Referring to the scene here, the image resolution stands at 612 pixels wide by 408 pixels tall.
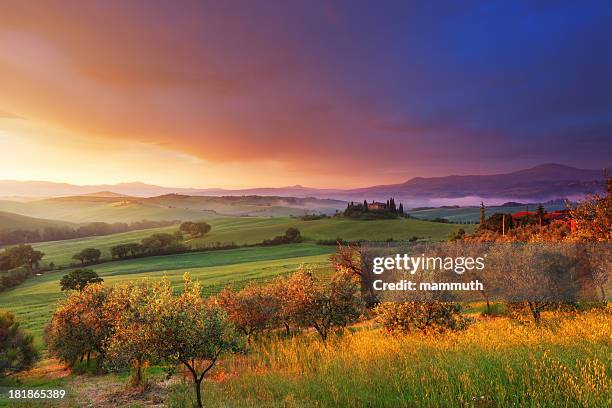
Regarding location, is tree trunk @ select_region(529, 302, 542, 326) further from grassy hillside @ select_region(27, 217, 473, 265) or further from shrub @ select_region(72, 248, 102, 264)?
shrub @ select_region(72, 248, 102, 264)

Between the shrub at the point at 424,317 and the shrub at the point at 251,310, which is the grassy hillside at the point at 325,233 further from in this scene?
the shrub at the point at 424,317

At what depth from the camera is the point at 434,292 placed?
24188 mm

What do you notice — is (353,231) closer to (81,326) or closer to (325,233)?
(325,233)

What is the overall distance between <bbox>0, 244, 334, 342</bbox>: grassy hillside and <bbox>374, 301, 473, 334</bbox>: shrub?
4702cm

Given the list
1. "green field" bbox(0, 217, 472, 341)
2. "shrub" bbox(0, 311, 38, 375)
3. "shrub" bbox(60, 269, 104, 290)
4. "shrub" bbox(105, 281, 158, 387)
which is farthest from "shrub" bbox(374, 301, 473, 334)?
"shrub" bbox(60, 269, 104, 290)

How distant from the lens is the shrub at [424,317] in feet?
78.2

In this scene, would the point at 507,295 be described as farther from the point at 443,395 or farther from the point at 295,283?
the point at 443,395

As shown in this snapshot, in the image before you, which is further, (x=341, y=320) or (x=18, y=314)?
(x=18, y=314)

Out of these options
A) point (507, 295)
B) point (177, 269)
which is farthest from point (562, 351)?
point (177, 269)

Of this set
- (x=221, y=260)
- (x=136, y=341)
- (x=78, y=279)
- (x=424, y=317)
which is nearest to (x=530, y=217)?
(x=221, y=260)

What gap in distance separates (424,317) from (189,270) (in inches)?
3538

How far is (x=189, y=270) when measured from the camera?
338 ft

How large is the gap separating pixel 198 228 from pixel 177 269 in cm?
6895

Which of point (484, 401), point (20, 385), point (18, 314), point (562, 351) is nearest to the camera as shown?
point (484, 401)
